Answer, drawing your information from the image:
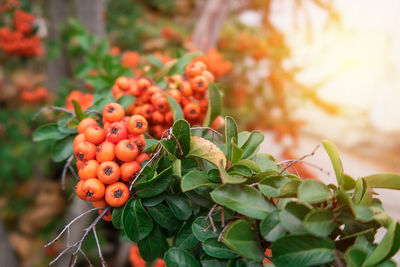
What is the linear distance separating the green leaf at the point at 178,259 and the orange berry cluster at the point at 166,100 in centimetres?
38

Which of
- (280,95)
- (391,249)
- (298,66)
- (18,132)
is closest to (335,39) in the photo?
(298,66)

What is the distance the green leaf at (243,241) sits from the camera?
0.46m

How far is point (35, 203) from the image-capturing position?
314 cm

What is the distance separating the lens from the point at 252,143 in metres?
0.63

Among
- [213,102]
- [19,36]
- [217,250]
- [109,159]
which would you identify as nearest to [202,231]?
[217,250]

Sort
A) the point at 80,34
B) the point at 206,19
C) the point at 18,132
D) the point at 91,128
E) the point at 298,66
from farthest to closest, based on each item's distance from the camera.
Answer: the point at 298,66 → the point at 18,132 → the point at 206,19 → the point at 80,34 → the point at 91,128

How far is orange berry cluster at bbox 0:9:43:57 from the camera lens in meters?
2.06

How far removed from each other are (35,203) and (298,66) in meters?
3.61

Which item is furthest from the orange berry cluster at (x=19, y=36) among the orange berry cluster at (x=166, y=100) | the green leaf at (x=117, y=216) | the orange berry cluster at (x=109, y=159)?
the green leaf at (x=117, y=216)

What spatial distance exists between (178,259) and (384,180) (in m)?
0.45

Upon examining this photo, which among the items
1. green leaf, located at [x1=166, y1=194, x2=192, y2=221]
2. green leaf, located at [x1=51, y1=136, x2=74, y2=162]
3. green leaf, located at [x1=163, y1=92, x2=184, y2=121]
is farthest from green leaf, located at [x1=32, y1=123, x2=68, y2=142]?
green leaf, located at [x1=166, y1=194, x2=192, y2=221]

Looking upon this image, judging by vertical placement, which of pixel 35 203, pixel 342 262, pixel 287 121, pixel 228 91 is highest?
pixel 342 262

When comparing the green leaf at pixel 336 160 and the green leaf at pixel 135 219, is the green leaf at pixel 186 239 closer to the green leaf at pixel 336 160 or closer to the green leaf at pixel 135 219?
the green leaf at pixel 135 219

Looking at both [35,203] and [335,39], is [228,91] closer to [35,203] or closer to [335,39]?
[335,39]
